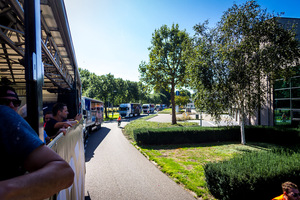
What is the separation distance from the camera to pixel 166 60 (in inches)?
902

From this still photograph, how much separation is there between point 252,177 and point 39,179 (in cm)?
476

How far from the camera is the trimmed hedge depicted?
39.5 feet

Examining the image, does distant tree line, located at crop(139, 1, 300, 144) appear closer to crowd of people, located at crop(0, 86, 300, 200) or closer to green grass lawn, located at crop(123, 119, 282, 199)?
green grass lawn, located at crop(123, 119, 282, 199)

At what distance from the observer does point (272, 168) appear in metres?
4.41

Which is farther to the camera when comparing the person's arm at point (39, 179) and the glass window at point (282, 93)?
the glass window at point (282, 93)

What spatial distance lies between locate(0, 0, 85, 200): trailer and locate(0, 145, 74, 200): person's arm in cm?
55

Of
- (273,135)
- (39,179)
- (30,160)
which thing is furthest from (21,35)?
(273,135)

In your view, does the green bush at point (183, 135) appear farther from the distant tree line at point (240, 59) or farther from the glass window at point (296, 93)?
the glass window at point (296, 93)

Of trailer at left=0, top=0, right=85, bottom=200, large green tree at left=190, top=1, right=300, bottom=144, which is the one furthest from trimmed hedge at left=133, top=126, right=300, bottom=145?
trailer at left=0, top=0, right=85, bottom=200

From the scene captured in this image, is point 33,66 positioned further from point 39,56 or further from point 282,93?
point 282,93

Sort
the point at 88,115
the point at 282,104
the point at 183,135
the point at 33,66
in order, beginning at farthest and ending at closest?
the point at 88,115 → the point at 282,104 → the point at 183,135 → the point at 33,66

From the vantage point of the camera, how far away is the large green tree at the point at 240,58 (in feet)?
34.0

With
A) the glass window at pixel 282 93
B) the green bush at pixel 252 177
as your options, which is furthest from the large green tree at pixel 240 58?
→ the green bush at pixel 252 177

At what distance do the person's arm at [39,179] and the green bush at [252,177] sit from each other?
14.7 ft
